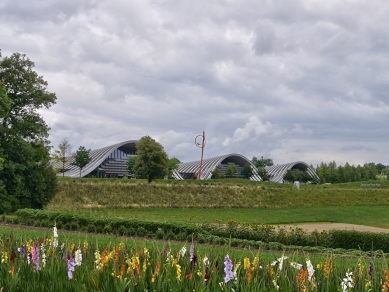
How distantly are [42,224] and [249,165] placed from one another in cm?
8161

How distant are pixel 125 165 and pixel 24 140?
217ft

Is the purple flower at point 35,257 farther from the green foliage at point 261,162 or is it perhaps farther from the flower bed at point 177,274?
the green foliage at point 261,162

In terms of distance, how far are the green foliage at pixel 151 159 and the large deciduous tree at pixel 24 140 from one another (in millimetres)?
15176

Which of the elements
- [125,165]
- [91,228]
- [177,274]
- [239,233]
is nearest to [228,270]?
[177,274]

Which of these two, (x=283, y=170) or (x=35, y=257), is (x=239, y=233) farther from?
(x=283, y=170)

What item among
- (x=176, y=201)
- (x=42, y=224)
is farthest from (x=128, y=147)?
(x=42, y=224)

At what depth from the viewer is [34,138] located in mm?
32875

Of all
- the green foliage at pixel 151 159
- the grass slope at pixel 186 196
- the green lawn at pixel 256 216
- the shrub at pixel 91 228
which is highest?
the green foliage at pixel 151 159

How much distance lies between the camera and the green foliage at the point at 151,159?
156 ft

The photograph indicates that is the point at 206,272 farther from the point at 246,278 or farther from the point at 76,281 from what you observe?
the point at 76,281

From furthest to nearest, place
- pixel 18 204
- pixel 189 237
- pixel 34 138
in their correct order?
pixel 34 138
pixel 18 204
pixel 189 237

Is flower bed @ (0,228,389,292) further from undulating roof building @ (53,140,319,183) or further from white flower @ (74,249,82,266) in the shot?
undulating roof building @ (53,140,319,183)

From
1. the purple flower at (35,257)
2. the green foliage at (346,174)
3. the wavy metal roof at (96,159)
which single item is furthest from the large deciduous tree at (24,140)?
the green foliage at (346,174)

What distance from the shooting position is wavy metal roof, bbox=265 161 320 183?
10516 cm
